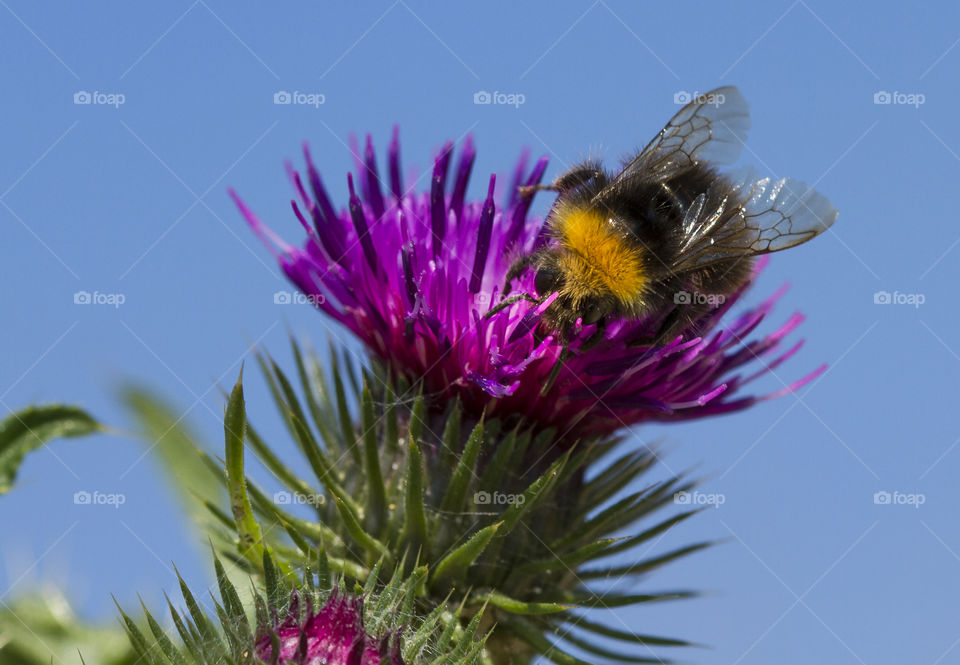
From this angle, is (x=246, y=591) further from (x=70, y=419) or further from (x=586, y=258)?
(x=586, y=258)

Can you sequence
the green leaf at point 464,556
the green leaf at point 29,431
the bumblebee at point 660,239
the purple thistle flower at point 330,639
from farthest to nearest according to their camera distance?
the green leaf at point 29,431 < the bumblebee at point 660,239 < the green leaf at point 464,556 < the purple thistle flower at point 330,639

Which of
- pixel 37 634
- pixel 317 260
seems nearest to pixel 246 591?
pixel 37 634

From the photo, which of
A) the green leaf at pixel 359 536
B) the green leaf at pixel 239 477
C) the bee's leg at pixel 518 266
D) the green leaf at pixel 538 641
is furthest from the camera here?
the bee's leg at pixel 518 266

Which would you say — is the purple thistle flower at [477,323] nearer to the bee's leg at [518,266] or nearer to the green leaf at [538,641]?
the bee's leg at [518,266]

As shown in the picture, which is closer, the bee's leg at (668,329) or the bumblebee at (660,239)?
the bumblebee at (660,239)

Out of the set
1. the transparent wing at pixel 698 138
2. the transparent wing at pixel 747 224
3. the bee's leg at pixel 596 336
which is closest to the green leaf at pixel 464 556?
the bee's leg at pixel 596 336

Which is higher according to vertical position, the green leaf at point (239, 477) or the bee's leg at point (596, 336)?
the bee's leg at point (596, 336)

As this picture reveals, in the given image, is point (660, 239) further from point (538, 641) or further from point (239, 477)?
point (239, 477)
